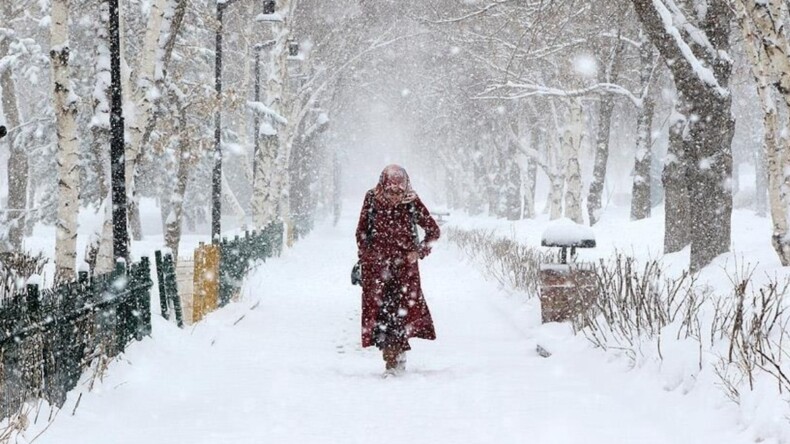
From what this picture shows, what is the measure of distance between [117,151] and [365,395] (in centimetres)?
413

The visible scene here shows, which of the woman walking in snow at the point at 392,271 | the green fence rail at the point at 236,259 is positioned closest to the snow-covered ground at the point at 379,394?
the woman walking in snow at the point at 392,271

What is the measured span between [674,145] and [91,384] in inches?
437

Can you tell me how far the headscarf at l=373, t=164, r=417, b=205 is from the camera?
21.6 ft

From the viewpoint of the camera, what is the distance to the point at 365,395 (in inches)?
230

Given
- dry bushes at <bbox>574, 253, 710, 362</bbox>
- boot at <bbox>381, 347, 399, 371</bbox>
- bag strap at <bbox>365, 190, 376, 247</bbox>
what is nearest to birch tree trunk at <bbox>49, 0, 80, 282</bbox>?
bag strap at <bbox>365, 190, 376, 247</bbox>

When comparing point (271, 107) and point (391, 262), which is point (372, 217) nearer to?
point (391, 262)

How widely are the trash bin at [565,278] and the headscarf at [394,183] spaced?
2.10 meters

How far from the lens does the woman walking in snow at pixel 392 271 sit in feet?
21.8

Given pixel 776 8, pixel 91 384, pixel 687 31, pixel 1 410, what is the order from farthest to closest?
pixel 687 31
pixel 776 8
pixel 91 384
pixel 1 410

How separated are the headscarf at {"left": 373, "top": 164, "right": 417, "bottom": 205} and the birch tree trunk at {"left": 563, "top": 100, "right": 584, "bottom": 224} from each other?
16.3 metres

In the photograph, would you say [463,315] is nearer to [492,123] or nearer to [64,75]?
[64,75]

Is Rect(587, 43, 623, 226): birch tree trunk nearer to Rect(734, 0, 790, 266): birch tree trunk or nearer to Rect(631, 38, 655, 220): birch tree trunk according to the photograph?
Rect(631, 38, 655, 220): birch tree trunk

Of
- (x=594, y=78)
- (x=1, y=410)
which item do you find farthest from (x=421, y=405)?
(x=594, y=78)

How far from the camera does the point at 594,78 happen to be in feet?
75.5
